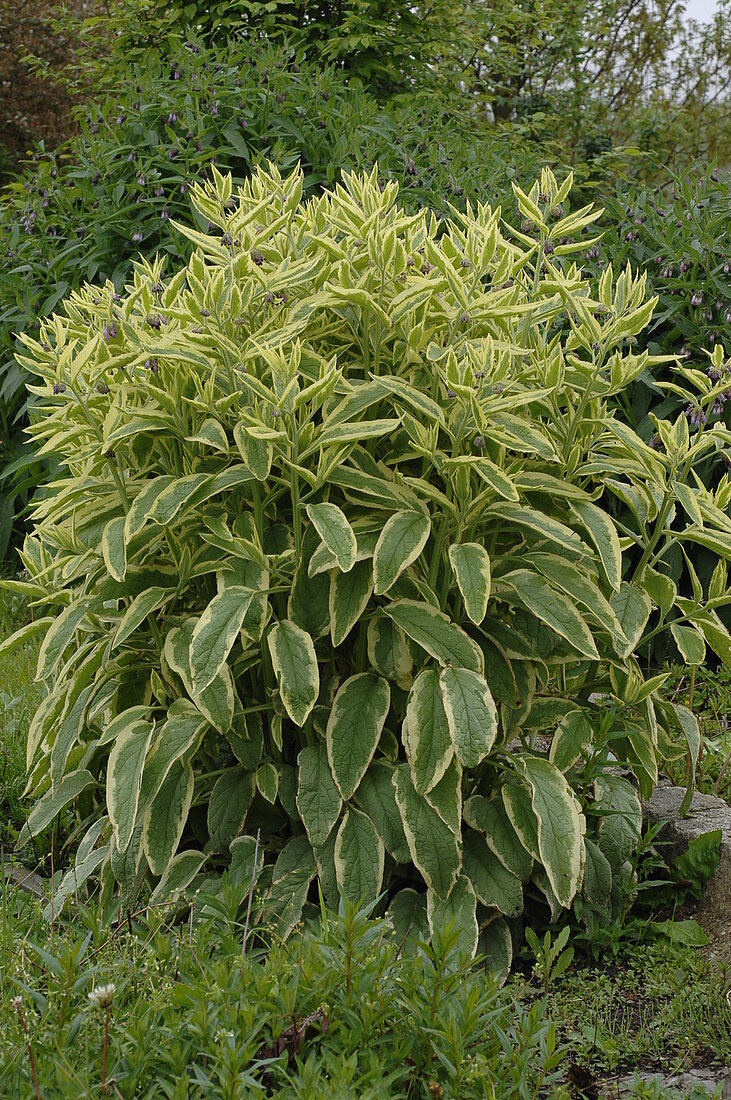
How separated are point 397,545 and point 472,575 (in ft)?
0.61

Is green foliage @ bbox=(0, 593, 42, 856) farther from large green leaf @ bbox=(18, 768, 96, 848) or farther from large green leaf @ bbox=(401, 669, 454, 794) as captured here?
large green leaf @ bbox=(401, 669, 454, 794)

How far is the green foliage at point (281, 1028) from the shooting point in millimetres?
1726

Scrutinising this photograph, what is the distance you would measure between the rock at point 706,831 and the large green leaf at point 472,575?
95 cm

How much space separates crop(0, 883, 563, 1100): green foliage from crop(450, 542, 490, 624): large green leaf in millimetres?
721

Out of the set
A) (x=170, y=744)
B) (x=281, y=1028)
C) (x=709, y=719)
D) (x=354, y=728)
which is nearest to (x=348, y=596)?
(x=354, y=728)

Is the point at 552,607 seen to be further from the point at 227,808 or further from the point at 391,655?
the point at 227,808

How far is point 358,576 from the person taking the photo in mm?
2674

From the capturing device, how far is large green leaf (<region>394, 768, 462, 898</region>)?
2.52 metres

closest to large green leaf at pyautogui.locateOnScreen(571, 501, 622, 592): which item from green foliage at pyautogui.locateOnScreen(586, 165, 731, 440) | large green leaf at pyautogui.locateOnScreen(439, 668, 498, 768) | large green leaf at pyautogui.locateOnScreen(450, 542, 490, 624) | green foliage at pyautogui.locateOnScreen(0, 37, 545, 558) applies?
large green leaf at pyautogui.locateOnScreen(450, 542, 490, 624)

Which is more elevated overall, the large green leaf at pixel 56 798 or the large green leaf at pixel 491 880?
the large green leaf at pixel 491 880

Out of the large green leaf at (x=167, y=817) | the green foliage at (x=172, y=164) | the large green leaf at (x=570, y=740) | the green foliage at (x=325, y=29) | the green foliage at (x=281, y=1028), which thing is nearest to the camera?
the green foliage at (x=281, y=1028)

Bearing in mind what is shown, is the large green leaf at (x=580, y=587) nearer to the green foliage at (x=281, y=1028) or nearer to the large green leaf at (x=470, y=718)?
the large green leaf at (x=470, y=718)

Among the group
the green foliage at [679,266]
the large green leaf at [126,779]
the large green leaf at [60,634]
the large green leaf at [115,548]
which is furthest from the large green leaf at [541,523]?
the green foliage at [679,266]

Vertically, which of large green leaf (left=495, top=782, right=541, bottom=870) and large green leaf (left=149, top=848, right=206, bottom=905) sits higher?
large green leaf (left=495, top=782, right=541, bottom=870)
